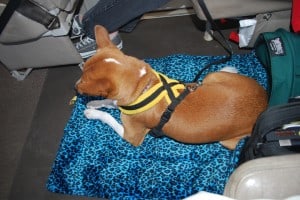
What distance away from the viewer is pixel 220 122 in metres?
1.83

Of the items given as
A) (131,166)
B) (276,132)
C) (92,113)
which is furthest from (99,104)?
(276,132)

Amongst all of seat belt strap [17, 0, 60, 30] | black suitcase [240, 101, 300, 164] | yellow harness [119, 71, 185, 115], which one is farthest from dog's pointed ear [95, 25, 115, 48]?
black suitcase [240, 101, 300, 164]

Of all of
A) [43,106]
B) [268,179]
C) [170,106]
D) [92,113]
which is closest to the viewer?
[268,179]

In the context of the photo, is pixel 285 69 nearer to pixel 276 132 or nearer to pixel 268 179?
pixel 276 132

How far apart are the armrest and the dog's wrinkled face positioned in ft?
2.71

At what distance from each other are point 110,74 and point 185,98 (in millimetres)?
530

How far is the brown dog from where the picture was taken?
1729 mm

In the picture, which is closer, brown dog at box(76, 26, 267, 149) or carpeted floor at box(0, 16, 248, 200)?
brown dog at box(76, 26, 267, 149)

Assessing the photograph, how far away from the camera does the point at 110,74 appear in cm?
171

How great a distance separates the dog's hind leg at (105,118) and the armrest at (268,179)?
1.16 m

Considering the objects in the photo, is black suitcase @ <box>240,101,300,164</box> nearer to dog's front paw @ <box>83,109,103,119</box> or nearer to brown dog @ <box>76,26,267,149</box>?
brown dog @ <box>76,26,267,149</box>

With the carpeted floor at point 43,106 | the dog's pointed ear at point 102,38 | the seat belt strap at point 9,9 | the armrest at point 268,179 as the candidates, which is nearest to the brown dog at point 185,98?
the dog's pointed ear at point 102,38

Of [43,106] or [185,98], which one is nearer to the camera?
[185,98]

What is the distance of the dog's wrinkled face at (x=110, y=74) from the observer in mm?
1694
